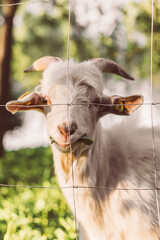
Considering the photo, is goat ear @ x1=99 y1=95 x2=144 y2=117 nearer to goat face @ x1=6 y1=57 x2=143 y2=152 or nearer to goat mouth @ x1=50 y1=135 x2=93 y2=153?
goat face @ x1=6 y1=57 x2=143 y2=152

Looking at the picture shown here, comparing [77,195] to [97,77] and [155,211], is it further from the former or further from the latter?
[97,77]

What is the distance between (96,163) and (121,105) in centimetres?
53

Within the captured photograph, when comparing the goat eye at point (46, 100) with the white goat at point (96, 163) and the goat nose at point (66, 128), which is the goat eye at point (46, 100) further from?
the goat nose at point (66, 128)

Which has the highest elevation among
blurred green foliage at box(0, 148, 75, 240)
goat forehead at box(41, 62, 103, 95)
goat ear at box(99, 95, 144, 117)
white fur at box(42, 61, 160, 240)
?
goat forehead at box(41, 62, 103, 95)

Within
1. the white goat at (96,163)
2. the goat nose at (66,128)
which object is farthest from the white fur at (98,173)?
the goat nose at (66,128)

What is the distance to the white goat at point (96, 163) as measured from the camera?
254cm

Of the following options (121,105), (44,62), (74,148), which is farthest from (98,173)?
(44,62)

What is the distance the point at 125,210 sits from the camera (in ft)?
8.58

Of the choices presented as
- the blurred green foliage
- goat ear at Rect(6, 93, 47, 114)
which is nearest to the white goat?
goat ear at Rect(6, 93, 47, 114)

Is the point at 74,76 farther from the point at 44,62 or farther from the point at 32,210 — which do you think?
the point at 32,210

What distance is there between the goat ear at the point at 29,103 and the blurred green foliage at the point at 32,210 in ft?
4.59

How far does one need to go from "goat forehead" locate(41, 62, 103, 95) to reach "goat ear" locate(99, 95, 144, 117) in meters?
0.14

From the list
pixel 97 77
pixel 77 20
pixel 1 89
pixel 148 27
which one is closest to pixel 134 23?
pixel 148 27

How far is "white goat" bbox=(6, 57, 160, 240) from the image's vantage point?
2.54 meters
